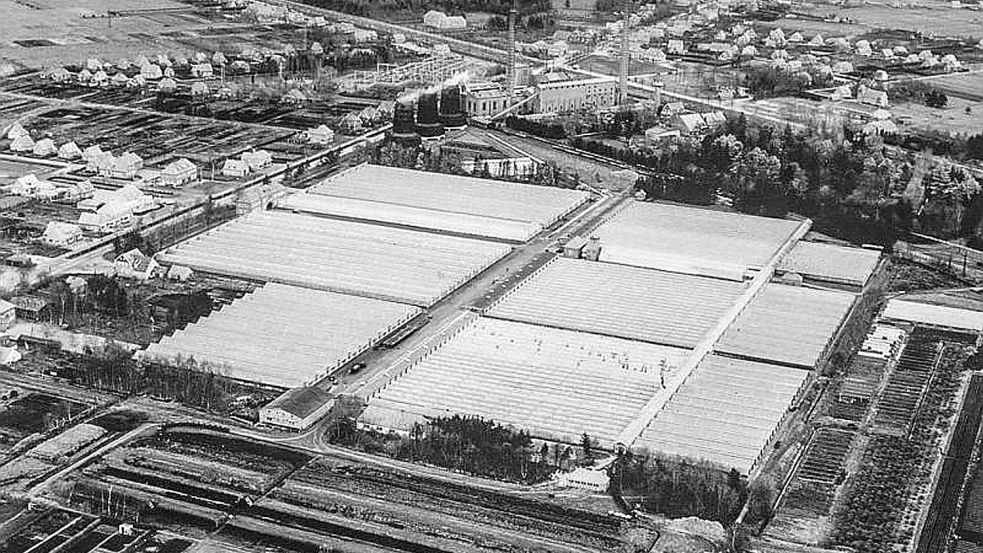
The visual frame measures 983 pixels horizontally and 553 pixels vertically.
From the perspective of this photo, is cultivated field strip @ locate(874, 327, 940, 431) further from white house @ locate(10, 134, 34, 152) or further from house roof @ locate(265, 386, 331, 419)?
white house @ locate(10, 134, 34, 152)

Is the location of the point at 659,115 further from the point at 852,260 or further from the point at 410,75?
the point at 852,260

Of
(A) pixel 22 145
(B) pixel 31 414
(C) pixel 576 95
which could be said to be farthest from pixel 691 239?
(A) pixel 22 145

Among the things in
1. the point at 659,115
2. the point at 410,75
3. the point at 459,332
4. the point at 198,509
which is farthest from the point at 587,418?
the point at 410,75

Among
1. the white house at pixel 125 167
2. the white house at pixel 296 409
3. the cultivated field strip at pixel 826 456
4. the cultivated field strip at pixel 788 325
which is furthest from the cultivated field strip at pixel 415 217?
the cultivated field strip at pixel 826 456

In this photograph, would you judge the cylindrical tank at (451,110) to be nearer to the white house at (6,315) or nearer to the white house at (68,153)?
the white house at (68,153)

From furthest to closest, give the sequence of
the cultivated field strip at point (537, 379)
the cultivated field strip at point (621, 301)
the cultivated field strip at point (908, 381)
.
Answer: the cultivated field strip at point (621, 301), the cultivated field strip at point (908, 381), the cultivated field strip at point (537, 379)

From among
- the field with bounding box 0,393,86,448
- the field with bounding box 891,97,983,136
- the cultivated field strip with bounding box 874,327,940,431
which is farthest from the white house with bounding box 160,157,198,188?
the field with bounding box 891,97,983,136

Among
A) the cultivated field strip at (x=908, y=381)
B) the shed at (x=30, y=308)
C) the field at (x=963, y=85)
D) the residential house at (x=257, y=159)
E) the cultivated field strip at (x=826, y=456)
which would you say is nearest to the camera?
the cultivated field strip at (x=826, y=456)
